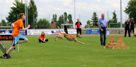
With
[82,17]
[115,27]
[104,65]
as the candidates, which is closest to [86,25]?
[82,17]

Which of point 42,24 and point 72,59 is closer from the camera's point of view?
point 72,59

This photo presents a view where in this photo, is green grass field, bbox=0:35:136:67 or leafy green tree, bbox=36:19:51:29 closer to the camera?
green grass field, bbox=0:35:136:67

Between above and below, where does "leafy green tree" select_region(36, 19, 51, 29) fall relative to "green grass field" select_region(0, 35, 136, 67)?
above

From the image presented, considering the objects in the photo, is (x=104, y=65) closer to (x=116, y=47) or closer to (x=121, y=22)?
(x=116, y=47)

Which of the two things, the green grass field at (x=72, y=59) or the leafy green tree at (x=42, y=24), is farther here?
the leafy green tree at (x=42, y=24)

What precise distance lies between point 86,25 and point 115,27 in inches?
217

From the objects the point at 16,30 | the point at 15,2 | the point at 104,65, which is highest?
the point at 15,2

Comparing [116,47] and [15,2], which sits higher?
[15,2]

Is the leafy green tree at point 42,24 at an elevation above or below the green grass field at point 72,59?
above

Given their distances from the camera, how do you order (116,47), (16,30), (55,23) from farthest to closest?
1. (55,23)
2. (116,47)
3. (16,30)

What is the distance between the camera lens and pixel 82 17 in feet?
150

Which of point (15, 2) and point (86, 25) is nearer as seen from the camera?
point (86, 25)

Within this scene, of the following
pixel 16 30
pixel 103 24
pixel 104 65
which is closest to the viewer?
pixel 104 65

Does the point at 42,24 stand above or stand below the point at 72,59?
above
